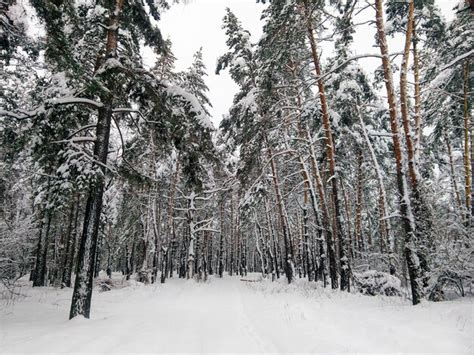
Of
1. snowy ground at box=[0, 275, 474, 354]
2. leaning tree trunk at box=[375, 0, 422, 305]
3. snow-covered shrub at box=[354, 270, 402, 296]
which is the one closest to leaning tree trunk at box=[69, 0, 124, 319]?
snowy ground at box=[0, 275, 474, 354]

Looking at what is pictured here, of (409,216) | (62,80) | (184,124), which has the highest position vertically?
(62,80)

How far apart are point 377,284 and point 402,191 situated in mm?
4805

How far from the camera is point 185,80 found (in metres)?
20.8

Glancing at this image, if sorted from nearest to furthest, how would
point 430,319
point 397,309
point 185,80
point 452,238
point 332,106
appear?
point 430,319, point 397,309, point 452,238, point 332,106, point 185,80

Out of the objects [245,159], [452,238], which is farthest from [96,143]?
[452,238]

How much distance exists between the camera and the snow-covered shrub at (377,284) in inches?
414

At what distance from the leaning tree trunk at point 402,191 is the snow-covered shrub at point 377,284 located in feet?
11.6

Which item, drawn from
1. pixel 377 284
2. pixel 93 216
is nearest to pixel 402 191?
pixel 377 284

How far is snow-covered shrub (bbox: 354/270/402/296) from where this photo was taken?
34.5 feet

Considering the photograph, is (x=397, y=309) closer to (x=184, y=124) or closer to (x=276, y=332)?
(x=276, y=332)

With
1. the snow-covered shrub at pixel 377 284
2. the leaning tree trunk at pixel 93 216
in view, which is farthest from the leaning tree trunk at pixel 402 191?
the leaning tree trunk at pixel 93 216

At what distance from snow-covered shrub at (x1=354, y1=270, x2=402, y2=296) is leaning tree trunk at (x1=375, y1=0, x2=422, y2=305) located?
3541mm

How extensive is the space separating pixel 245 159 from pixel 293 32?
5.26 meters

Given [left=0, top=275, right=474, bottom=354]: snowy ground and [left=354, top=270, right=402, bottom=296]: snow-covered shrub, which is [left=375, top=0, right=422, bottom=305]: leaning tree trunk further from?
[left=354, top=270, right=402, bottom=296]: snow-covered shrub
